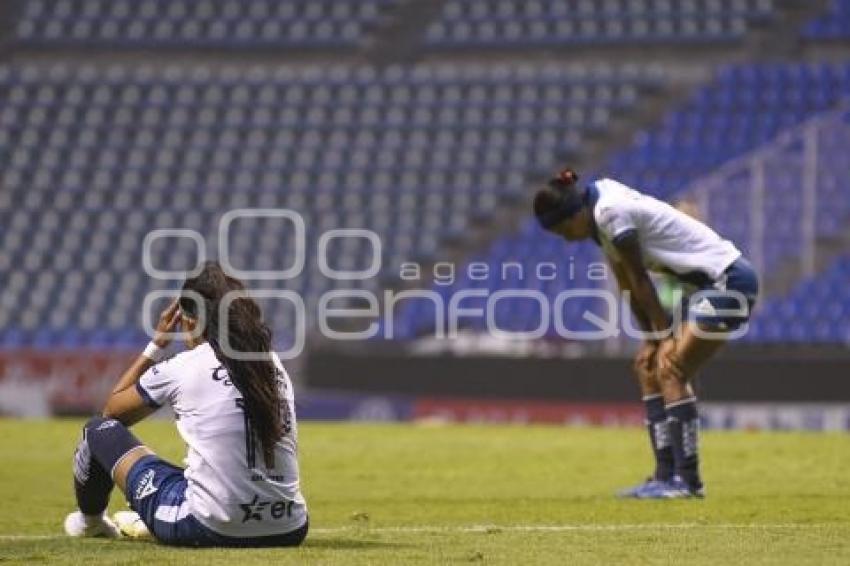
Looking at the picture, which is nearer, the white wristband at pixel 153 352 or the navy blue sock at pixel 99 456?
the navy blue sock at pixel 99 456

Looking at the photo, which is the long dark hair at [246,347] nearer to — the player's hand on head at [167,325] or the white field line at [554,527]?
the player's hand on head at [167,325]

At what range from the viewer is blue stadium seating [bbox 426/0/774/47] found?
30453 millimetres

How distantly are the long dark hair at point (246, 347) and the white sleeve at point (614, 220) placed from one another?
3168mm

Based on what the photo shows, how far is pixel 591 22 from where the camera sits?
31.3m

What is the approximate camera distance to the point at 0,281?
28641 mm

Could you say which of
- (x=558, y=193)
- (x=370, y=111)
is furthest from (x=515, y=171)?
(x=558, y=193)

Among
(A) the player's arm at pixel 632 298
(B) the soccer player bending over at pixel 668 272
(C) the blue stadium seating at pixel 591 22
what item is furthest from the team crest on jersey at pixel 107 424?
(C) the blue stadium seating at pixel 591 22

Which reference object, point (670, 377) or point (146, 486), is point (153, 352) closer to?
point (146, 486)

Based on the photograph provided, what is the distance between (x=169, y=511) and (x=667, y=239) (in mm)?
3966

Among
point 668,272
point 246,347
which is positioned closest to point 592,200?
point 668,272

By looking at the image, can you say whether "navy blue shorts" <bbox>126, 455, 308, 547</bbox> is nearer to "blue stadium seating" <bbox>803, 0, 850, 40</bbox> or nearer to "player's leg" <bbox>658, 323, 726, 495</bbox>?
"player's leg" <bbox>658, 323, 726, 495</bbox>

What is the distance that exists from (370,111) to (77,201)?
17.2 feet

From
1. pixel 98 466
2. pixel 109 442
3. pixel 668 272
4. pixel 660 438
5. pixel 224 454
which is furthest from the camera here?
pixel 660 438

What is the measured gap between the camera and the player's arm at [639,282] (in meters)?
10.3
